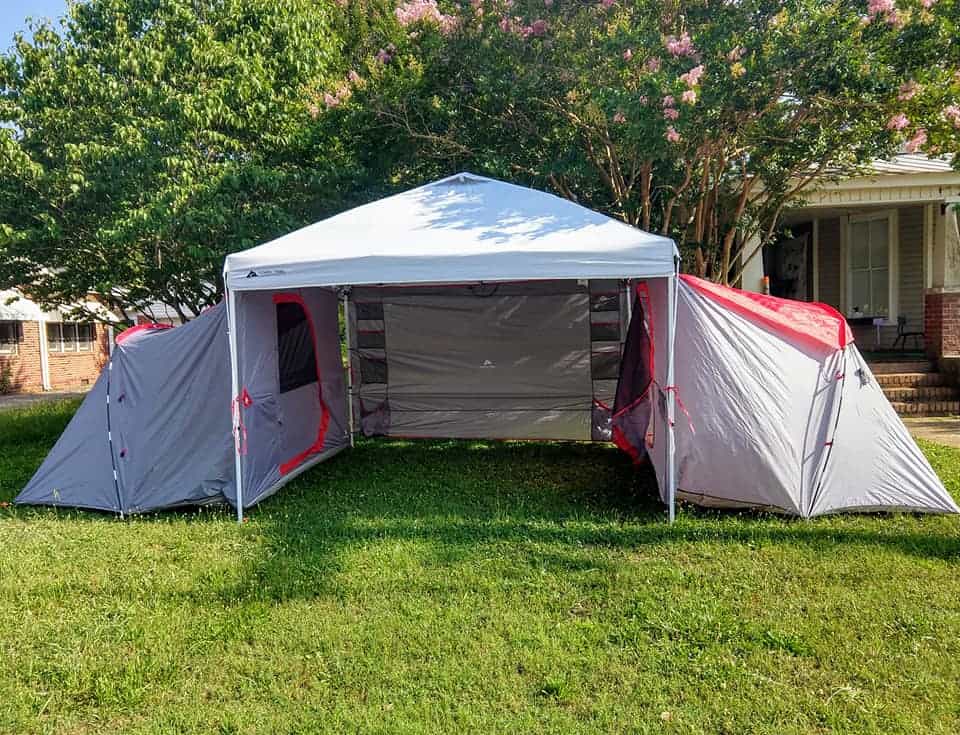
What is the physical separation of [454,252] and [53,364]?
1984 centimetres

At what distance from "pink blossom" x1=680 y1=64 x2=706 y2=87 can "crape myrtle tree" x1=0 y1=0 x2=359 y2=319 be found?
3.83 m

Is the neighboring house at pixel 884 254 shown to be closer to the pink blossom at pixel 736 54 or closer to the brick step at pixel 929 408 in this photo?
the brick step at pixel 929 408

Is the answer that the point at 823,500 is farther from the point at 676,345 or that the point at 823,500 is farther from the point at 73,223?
the point at 73,223

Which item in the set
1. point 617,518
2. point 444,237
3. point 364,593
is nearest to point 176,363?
point 444,237

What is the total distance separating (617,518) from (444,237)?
2.58 meters

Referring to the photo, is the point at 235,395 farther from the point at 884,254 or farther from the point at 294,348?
the point at 884,254

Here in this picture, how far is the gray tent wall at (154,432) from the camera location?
5574mm

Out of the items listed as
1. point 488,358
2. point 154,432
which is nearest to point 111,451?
point 154,432

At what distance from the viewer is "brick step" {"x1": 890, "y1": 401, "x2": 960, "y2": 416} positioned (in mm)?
9000

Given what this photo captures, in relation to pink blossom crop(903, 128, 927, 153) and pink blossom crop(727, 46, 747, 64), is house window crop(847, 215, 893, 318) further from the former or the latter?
pink blossom crop(727, 46, 747, 64)

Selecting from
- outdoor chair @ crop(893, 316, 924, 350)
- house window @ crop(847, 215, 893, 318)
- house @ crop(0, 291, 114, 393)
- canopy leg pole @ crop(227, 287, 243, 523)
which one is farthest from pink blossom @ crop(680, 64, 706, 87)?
house @ crop(0, 291, 114, 393)

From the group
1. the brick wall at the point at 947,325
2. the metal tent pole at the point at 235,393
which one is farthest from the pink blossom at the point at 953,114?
the metal tent pole at the point at 235,393

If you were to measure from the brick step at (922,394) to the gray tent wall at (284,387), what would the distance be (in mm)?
7307

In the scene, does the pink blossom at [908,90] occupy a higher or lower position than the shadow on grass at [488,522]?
higher
